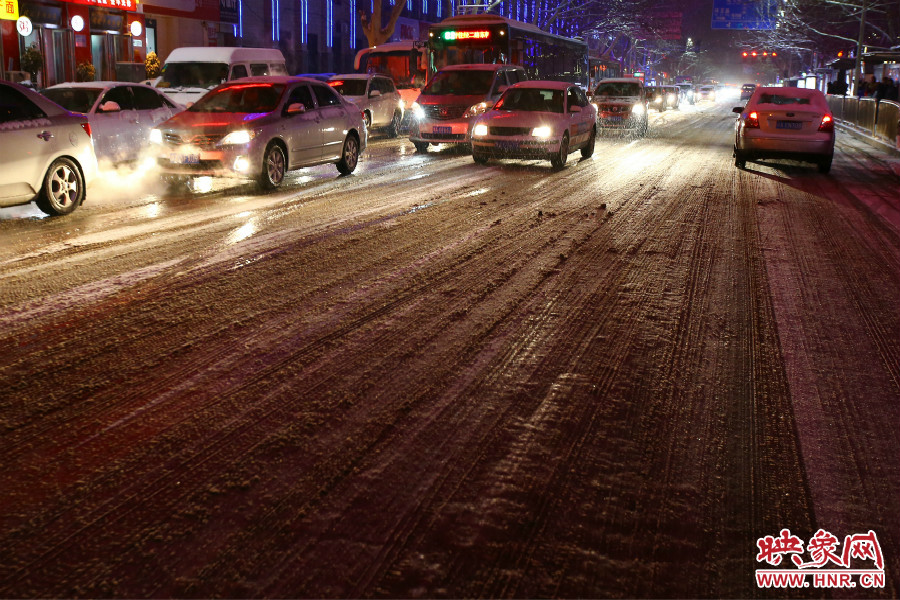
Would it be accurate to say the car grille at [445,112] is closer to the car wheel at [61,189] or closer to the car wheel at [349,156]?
the car wheel at [349,156]

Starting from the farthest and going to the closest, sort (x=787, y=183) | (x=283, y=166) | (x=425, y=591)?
(x=787, y=183), (x=283, y=166), (x=425, y=591)

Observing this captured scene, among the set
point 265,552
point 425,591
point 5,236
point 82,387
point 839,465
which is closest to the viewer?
point 425,591

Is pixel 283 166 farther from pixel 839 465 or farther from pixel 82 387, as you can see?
pixel 839 465

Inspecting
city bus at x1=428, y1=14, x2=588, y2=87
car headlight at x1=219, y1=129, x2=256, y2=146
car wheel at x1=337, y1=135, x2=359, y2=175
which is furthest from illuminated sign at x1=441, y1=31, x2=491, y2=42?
car headlight at x1=219, y1=129, x2=256, y2=146

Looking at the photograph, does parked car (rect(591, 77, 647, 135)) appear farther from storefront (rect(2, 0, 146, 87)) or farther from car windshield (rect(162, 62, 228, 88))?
storefront (rect(2, 0, 146, 87))

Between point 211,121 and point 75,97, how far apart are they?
3.19 meters

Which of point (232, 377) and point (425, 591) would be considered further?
point (232, 377)

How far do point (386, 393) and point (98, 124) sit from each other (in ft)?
36.1

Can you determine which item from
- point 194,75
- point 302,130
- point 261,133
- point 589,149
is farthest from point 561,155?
point 194,75

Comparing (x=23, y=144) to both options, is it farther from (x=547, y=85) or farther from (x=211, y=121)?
(x=547, y=85)

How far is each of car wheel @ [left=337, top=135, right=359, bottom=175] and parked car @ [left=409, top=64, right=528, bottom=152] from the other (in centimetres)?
462

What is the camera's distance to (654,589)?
3006 mm

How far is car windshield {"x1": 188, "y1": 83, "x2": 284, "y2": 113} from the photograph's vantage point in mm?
13851

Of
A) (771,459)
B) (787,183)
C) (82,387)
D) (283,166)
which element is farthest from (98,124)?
(771,459)
